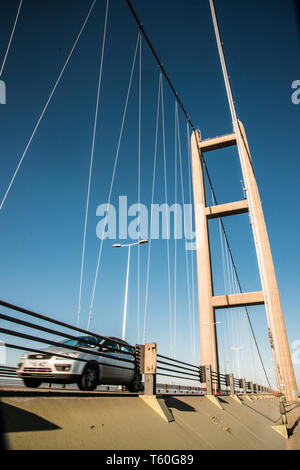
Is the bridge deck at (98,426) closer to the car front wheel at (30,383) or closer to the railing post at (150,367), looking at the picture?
the railing post at (150,367)

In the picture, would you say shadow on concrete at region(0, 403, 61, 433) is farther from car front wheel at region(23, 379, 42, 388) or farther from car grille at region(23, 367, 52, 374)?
car front wheel at region(23, 379, 42, 388)

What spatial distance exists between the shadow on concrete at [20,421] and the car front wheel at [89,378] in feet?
9.17

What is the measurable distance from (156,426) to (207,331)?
18.6m

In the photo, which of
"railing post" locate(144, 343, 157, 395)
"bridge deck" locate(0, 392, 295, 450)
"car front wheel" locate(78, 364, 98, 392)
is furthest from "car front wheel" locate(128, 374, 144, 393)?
"bridge deck" locate(0, 392, 295, 450)

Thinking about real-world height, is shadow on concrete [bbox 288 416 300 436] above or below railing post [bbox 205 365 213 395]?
below

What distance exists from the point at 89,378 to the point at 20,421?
3.31 m

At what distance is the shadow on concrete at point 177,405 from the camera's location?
16.9 ft

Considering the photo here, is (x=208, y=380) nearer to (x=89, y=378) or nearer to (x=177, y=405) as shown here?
(x=177, y=405)

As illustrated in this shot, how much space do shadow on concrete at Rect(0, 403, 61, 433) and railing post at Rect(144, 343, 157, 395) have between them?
257cm

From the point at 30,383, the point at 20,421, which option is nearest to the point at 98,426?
the point at 20,421

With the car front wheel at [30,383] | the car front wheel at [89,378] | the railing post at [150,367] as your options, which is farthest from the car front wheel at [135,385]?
the car front wheel at [30,383]

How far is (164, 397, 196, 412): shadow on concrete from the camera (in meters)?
5.16

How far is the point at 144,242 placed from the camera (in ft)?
A: 56.4
